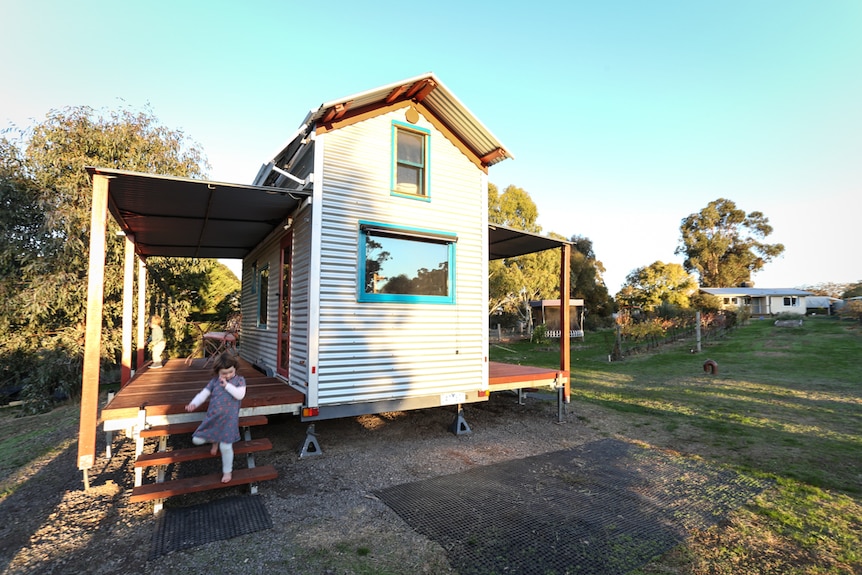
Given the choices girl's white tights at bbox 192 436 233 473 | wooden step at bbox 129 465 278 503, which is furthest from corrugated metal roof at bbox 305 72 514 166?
wooden step at bbox 129 465 278 503

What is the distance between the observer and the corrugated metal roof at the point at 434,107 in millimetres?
5727

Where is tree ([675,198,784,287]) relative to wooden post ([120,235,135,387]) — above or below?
above

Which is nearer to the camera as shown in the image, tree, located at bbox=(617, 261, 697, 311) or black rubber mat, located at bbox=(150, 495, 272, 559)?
black rubber mat, located at bbox=(150, 495, 272, 559)

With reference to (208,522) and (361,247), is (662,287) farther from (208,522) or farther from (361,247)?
(208,522)

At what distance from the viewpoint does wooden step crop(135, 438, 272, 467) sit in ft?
12.8

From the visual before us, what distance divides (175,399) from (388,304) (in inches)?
116

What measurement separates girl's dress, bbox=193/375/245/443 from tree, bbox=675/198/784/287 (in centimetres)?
6314

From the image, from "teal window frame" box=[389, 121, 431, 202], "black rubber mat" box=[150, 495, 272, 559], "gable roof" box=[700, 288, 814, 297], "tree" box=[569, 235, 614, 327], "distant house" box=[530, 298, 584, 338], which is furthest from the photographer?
"gable roof" box=[700, 288, 814, 297]

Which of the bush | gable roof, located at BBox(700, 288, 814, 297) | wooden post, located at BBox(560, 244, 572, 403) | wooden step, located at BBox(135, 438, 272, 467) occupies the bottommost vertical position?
the bush

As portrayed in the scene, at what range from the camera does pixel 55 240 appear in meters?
12.2

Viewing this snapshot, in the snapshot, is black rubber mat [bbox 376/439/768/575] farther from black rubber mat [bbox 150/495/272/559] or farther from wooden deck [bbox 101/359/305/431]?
wooden deck [bbox 101/359/305/431]

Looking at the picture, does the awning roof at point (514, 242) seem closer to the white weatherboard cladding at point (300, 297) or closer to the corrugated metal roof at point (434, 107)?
the corrugated metal roof at point (434, 107)

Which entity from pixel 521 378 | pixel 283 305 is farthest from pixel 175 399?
pixel 521 378

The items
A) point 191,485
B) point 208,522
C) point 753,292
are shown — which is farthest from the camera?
point 753,292
